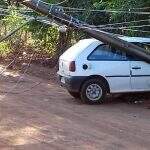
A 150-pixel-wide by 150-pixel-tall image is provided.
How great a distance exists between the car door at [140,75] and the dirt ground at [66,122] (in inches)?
19.6

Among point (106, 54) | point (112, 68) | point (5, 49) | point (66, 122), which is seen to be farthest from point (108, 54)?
point (5, 49)

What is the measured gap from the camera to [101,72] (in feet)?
44.3

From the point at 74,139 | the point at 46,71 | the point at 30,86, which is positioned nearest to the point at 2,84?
the point at 30,86

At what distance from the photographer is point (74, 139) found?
32.4 feet

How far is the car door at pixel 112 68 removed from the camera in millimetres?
13508

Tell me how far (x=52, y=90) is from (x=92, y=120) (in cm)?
454

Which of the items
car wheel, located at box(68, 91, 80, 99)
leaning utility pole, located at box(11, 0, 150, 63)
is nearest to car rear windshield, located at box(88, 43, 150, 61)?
leaning utility pole, located at box(11, 0, 150, 63)

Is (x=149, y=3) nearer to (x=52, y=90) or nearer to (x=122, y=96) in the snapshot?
(x=122, y=96)

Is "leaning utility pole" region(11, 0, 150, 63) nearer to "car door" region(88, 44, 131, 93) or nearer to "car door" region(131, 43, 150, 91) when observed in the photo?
"car door" region(131, 43, 150, 91)

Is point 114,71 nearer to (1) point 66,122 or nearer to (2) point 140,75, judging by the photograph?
(2) point 140,75

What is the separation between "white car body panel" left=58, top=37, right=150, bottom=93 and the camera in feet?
44.3

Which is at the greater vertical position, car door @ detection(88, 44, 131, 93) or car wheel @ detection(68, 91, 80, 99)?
car door @ detection(88, 44, 131, 93)

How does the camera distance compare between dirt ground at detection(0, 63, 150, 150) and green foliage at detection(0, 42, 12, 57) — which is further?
green foliage at detection(0, 42, 12, 57)

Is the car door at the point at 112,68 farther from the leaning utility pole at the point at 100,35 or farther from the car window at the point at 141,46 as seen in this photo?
the leaning utility pole at the point at 100,35
